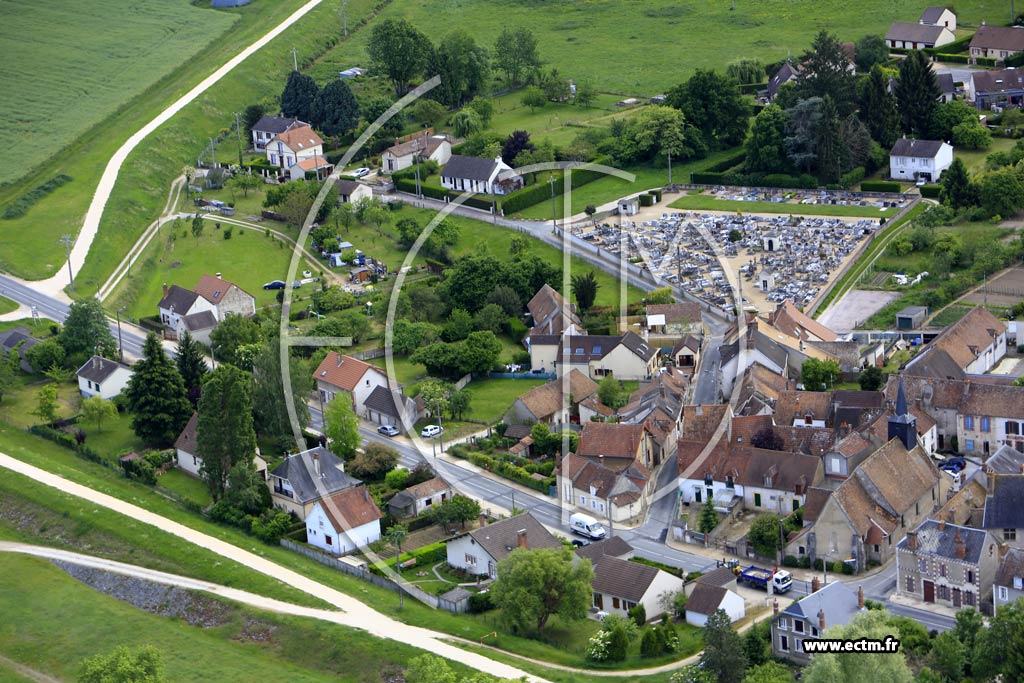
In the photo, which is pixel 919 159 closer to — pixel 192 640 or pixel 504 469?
pixel 504 469

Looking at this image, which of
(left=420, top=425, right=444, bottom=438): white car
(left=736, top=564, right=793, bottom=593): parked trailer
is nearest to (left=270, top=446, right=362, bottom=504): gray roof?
(left=420, top=425, right=444, bottom=438): white car

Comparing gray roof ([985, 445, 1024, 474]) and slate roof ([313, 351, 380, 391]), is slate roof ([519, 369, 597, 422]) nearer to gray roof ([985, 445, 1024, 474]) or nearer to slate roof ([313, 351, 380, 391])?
slate roof ([313, 351, 380, 391])

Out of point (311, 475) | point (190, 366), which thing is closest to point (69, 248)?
point (190, 366)

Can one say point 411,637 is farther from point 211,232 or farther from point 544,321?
point 211,232

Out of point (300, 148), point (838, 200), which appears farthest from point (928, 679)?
point (300, 148)

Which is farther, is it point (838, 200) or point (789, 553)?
point (838, 200)

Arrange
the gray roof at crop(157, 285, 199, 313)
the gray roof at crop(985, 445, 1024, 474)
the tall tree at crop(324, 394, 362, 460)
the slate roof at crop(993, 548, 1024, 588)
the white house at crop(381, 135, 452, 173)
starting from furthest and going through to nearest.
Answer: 1. the white house at crop(381, 135, 452, 173)
2. the gray roof at crop(157, 285, 199, 313)
3. the tall tree at crop(324, 394, 362, 460)
4. the gray roof at crop(985, 445, 1024, 474)
5. the slate roof at crop(993, 548, 1024, 588)

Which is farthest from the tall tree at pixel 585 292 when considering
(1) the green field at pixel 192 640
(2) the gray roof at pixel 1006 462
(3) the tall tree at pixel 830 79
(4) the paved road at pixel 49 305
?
(1) the green field at pixel 192 640
